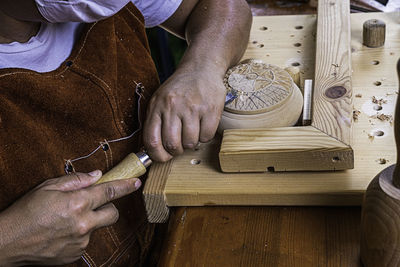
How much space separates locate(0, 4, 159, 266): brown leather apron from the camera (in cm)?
111

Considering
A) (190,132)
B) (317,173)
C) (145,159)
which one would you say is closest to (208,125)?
(190,132)

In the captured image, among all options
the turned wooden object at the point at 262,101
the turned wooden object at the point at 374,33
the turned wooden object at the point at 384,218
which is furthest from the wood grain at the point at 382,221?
the turned wooden object at the point at 374,33

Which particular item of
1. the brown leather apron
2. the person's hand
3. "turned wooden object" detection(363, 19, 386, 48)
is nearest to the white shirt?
the brown leather apron

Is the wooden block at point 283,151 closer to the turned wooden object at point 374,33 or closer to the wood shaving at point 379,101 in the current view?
the wood shaving at point 379,101

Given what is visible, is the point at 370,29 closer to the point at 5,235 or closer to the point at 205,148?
the point at 205,148

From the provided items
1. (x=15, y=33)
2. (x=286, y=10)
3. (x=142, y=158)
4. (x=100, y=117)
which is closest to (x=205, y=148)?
(x=142, y=158)

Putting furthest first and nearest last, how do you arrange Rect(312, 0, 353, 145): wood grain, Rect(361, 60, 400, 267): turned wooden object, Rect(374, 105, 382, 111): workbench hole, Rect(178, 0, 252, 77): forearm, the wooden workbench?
Rect(178, 0, 252, 77): forearm < Rect(374, 105, 382, 111): workbench hole < Rect(312, 0, 353, 145): wood grain < the wooden workbench < Rect(361, 60, 400, 267): turned wooden object

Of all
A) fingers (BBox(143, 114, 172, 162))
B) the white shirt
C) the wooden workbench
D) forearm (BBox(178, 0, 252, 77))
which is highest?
the white shirt

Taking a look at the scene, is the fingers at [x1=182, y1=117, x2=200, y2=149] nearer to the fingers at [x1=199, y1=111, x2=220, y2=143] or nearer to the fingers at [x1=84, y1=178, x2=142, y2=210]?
the fingers at [x1=199, y1=111, x2=220, y2=143]

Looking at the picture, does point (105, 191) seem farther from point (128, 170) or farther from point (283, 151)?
point (283, 151)

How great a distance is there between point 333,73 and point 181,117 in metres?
0.38

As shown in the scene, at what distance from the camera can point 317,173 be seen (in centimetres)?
102

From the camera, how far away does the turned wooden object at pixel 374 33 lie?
1.31 m

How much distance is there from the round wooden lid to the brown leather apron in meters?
0.30
